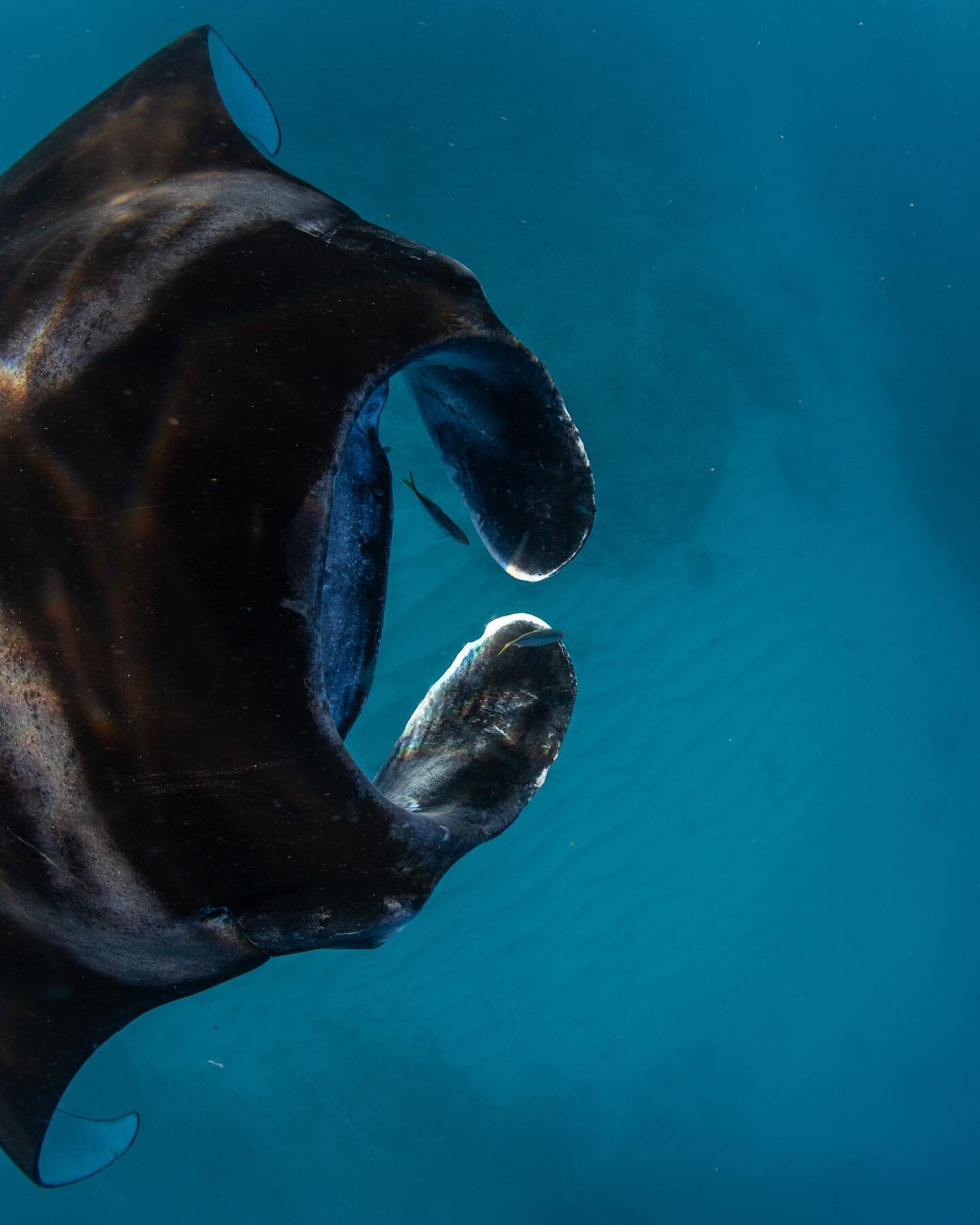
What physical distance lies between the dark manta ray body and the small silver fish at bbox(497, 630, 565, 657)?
0.61m

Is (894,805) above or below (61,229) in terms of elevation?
below

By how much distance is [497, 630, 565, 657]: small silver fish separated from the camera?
2102 millimetres

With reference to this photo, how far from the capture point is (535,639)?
212 centimetres

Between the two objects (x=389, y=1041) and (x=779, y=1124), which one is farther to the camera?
(x=779, y=1124)

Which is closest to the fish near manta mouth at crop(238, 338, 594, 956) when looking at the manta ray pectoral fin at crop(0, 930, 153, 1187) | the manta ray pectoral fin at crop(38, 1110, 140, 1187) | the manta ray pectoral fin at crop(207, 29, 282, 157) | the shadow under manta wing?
the shadow under manta wing

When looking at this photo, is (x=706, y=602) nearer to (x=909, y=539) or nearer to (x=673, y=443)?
(x=673, y=443)

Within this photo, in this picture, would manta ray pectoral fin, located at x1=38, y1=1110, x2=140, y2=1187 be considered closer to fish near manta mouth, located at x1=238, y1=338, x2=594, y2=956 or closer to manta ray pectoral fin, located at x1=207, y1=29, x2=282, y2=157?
fish near manta mouth, located at x1=238, y1=338, x2=594, y2=956

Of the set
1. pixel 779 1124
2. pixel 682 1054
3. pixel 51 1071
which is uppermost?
pixel 51 1071

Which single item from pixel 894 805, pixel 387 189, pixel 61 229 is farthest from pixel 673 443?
pixel 61 229

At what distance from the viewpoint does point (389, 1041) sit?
8445 millimetres

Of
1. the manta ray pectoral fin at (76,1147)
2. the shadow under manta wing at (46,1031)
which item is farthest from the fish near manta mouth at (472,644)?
the manta ray pectoral fin at (76,1147)

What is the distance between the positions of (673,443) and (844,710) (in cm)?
419

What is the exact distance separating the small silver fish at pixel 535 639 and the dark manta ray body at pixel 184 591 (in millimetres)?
605

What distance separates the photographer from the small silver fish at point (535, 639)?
2.10 meters
